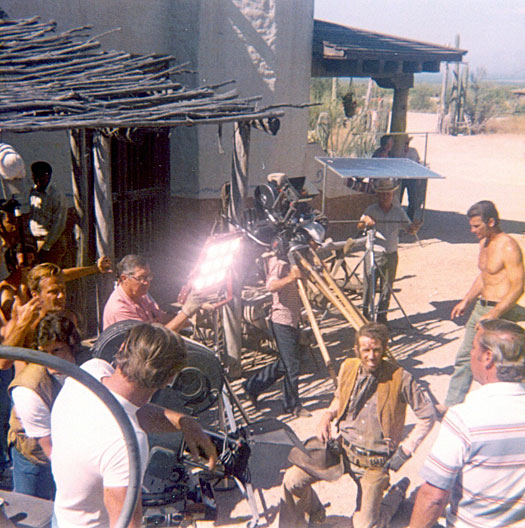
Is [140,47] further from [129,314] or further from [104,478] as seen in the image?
[104,478]

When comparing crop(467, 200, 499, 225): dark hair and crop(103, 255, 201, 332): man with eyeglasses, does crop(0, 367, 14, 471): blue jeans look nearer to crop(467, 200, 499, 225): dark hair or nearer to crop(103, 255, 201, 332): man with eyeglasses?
crop(103, 255, 201, 332): man with eyeglasses

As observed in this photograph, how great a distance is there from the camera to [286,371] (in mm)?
5621

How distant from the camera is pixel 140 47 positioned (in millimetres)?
8625

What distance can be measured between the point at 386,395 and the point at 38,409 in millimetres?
1939

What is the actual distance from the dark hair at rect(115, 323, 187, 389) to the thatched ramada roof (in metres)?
1.75

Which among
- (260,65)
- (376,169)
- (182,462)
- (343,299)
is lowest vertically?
(182,462)

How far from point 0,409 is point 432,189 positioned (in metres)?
16.5

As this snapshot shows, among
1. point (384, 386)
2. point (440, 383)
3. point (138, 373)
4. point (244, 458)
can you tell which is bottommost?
point (440, 383)

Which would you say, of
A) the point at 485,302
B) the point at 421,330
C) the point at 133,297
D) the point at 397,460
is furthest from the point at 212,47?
the point at 397,460

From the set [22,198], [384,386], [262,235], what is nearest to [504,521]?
[384,386]

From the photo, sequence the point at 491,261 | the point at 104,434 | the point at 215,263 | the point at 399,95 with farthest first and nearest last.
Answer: the point at 399,95 → the point at 491,261 → the point at 215,263 → the point at 104,434

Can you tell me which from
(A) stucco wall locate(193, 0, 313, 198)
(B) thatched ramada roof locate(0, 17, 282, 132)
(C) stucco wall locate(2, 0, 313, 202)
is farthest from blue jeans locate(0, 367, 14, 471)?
(A) stucco wall locate(193, 0, 313, 198)

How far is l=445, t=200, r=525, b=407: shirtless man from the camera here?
5238 millimetres

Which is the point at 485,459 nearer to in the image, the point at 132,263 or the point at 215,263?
the point at 132,263
